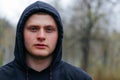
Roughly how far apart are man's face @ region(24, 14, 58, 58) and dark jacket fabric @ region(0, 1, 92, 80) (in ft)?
0.18

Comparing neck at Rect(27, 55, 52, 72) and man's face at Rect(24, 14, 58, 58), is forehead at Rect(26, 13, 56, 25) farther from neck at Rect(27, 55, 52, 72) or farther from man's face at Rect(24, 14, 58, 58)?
neck at Rect(27, 55, 52, 72)

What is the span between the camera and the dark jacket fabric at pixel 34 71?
4.05 m

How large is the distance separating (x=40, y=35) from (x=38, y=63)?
12.4 inches

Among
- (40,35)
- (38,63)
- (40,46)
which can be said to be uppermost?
(40,35)

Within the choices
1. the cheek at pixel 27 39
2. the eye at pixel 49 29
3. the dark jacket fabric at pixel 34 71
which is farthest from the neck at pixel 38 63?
the eye at pixel 49 29

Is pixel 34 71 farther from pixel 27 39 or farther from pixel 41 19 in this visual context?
pixel 41 19

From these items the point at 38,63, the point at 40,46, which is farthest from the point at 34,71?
the point at 40,46

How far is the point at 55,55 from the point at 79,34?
3609 centimetres

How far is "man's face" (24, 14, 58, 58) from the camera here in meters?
3.93

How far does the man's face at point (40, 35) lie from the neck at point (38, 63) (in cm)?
8

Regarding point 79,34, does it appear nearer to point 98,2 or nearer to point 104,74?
point 98,2

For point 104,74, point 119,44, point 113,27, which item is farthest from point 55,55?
point 119,44

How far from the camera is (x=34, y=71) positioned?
4.07m

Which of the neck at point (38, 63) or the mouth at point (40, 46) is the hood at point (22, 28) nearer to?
the neck at point (38, 63)
